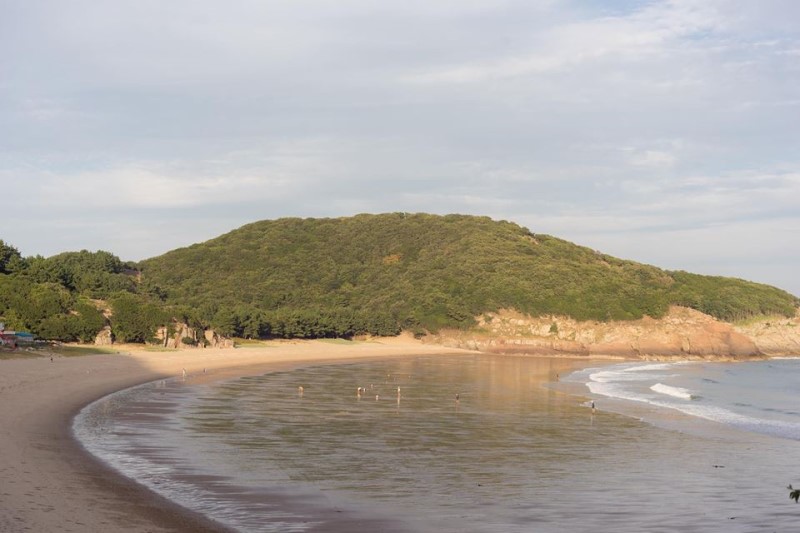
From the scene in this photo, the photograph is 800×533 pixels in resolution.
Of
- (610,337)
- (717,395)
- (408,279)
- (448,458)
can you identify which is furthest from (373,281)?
(448,458)

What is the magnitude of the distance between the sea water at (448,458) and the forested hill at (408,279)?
52869mm

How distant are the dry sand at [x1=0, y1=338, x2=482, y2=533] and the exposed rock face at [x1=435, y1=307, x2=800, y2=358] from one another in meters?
64.8

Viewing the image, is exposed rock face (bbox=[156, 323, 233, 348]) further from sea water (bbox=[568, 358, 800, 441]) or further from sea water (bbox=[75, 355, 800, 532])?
sea water (bbox=[568, 358, 800, 441])

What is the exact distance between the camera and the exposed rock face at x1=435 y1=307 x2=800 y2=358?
9856 cm

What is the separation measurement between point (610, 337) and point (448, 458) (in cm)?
8547

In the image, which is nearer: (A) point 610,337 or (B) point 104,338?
(B) point 104,338

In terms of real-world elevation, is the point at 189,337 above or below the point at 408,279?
below

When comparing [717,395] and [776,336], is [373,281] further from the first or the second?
[717,395]

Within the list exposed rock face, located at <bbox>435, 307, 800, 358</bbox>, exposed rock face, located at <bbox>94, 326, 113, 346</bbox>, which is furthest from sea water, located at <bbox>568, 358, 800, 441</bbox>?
exposed rock face, located at <bbox>94, 326, 113, 346</bbox>

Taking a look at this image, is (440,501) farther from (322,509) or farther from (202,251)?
(202,251)

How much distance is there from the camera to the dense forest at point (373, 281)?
7744 centimetres

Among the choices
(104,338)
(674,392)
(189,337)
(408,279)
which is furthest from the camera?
(408,279)

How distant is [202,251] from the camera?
474 ft

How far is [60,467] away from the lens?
15.4 meters
